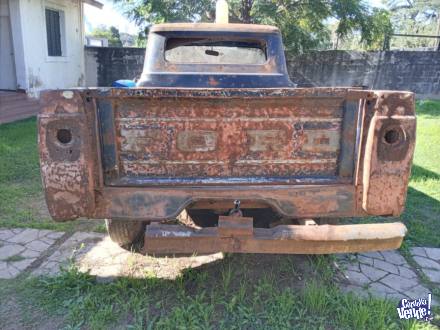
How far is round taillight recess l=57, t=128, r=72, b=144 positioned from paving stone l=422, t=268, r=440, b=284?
114 inches

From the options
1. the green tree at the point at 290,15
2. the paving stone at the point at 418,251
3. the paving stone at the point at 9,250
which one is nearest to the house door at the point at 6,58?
the green tree at the point at 290,15

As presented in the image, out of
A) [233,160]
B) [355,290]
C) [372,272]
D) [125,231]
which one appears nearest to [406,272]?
[372,272]

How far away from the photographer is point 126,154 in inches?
98.0

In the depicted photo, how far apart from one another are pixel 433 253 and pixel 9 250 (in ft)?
12.4

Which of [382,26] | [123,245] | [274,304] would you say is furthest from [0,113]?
[382,26]

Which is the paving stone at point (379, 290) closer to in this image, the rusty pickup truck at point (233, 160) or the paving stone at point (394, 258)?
the paving stone at point (394, 258)

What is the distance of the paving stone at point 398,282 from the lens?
296cm

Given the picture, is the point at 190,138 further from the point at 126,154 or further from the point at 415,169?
the point at 415,169

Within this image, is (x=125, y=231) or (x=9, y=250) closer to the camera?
(x=125, y=231)

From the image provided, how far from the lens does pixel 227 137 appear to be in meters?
2.47

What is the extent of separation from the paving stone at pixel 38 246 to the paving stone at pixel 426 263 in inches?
129

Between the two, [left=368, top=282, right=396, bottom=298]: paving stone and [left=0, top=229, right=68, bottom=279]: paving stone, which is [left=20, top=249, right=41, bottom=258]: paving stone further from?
[left=368, top=282, right=396, bottom=298]: paving stone

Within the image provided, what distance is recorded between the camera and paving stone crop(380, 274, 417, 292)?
9.71 ft

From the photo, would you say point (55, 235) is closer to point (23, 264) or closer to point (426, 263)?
point (23, 264)
